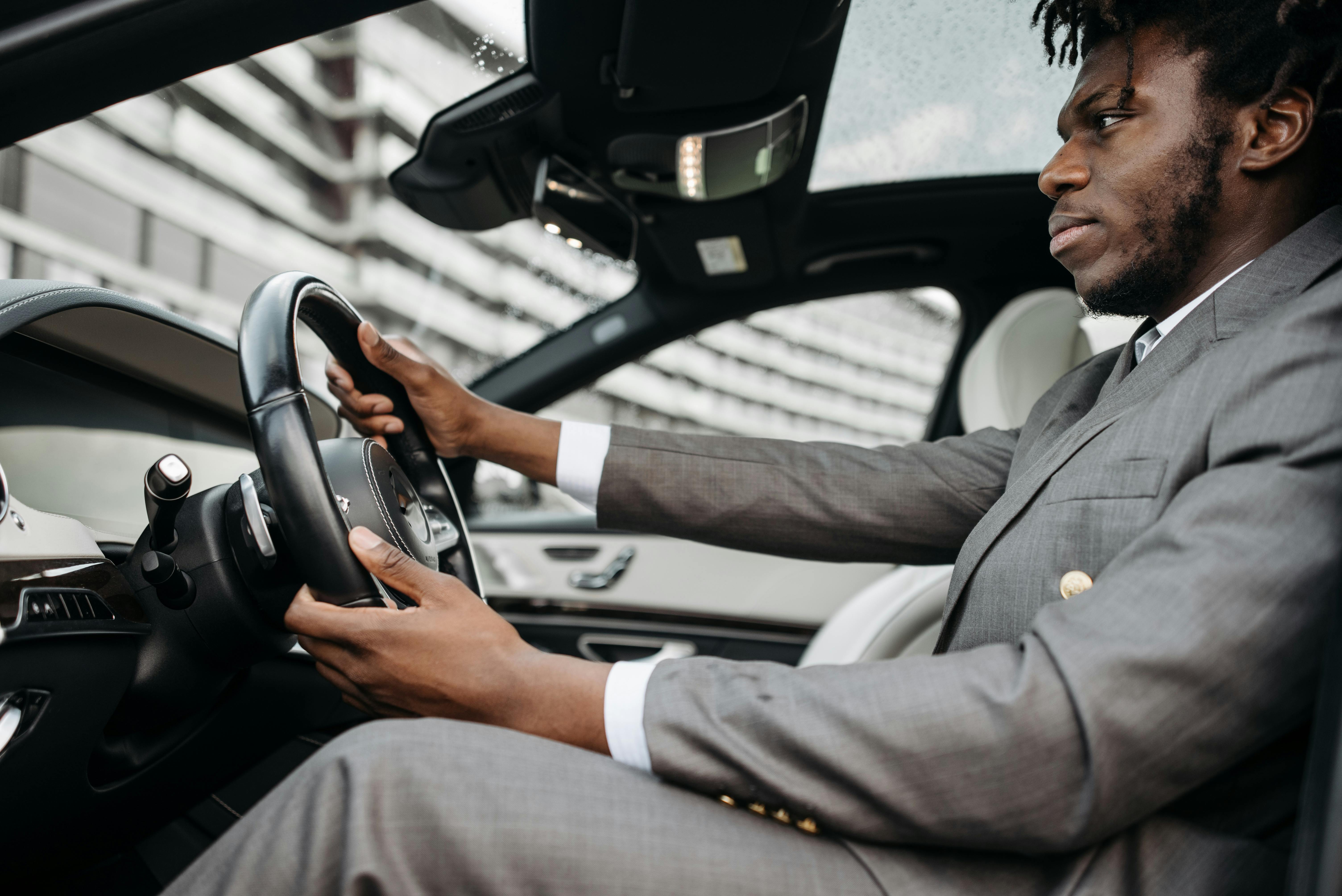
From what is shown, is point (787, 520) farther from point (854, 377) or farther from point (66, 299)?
point (854, 377)

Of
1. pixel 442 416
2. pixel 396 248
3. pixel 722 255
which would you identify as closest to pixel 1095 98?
pixel 442 416

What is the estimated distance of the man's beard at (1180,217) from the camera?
92 cm

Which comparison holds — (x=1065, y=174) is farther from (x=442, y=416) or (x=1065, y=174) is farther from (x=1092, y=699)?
(x=442, y=416)

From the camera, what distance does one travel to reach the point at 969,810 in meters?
0.57

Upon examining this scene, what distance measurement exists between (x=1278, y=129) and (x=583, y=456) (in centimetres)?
93

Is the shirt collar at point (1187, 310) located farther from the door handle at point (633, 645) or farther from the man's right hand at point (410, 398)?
the door handle at point (633, 645)

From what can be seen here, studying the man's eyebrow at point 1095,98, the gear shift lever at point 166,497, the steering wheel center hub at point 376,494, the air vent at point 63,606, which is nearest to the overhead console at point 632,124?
the man's eyebrow at point 1095,98

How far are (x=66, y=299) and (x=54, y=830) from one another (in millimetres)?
567

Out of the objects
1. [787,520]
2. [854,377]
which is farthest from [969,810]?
[854,377]

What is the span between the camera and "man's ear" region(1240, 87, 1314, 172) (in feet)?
2.98

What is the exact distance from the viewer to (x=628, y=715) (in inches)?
25.8

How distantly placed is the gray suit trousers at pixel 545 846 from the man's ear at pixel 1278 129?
711 mm

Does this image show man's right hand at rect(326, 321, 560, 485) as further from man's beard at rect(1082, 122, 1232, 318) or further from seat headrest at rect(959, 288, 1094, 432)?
seat headrest at rect(959, 288, 1094, 432)

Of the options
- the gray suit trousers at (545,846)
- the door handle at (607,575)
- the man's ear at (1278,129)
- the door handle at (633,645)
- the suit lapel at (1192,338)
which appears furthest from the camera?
the door handle at (607,575)
